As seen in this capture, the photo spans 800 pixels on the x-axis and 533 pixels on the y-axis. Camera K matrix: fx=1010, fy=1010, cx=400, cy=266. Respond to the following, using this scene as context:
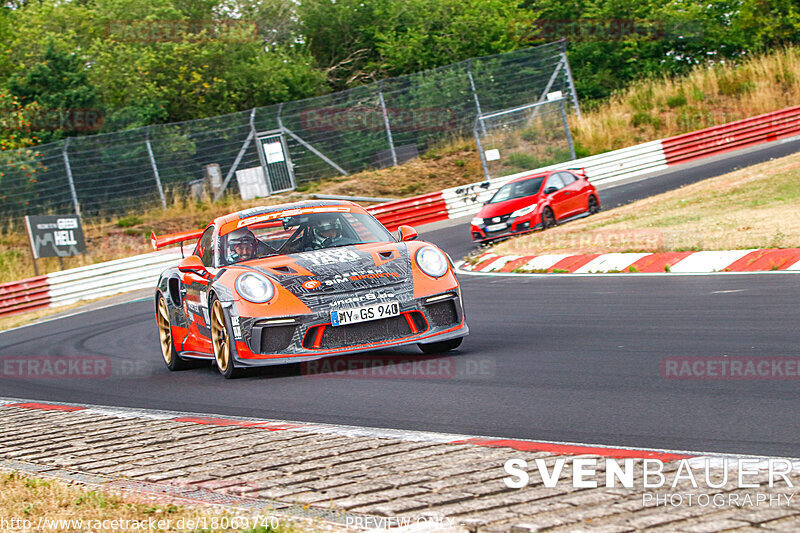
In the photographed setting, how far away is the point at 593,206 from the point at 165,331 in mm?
13840

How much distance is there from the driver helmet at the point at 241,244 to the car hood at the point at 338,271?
27cm

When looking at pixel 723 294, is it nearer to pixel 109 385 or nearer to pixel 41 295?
pixel 109 385

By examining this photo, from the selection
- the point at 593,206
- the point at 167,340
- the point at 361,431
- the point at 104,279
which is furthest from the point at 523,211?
the point at 361,431

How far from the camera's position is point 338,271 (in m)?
7.82

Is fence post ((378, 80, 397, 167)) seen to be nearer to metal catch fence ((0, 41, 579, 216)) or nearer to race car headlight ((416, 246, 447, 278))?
metal catch fence ((0, 41, 579, 216))

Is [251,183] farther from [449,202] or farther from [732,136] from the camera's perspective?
[732,136]

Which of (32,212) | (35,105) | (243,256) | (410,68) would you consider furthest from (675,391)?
(410,68)

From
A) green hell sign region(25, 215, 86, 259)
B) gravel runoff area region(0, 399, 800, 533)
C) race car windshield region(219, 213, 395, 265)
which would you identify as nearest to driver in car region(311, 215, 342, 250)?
race car windshield region(219, 213, 395, 265)

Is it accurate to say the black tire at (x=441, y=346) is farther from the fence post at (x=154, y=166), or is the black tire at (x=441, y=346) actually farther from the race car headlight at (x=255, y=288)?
the fence post at (x=154, y=166)

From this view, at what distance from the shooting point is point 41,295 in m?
22.3

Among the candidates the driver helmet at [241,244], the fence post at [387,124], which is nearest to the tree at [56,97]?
the fence post at [387,124]

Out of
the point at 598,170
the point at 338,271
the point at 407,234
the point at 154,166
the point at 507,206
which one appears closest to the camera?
the point at 338,271

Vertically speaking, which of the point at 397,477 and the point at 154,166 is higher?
the point at 154,166

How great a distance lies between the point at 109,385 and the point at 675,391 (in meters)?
5.19
